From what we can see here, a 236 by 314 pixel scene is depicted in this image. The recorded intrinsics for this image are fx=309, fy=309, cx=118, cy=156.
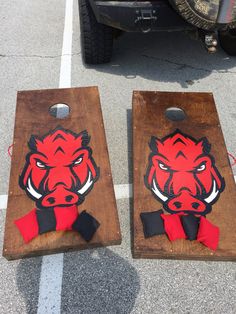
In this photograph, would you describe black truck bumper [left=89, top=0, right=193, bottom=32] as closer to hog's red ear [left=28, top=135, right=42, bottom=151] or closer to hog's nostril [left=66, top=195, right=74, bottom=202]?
hog's red ear [left=28, top=135, right=42, bottom=151]

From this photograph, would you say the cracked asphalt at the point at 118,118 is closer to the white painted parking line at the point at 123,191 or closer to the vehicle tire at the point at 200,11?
the white painted parking line at the point at 123,191

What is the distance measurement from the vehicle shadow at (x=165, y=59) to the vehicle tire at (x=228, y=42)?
8cm

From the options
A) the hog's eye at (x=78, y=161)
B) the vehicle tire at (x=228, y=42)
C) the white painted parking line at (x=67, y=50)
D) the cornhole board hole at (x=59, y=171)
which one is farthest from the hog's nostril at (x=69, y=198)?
the vehicle tire at (x=228, y=42)

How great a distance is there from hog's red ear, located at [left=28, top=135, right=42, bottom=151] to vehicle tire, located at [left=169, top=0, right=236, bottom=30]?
157 cm

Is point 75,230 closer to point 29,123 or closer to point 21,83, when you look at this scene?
point 29,123

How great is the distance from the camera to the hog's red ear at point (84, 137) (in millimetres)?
2514

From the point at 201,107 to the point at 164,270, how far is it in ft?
4.83

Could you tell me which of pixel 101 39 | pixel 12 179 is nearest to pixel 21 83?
pixel 101 39

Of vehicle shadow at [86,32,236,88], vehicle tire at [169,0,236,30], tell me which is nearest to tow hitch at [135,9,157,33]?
vehicle tire at [169,0,236,30]

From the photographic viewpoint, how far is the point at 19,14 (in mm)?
4500

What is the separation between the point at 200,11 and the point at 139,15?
0.51 metres

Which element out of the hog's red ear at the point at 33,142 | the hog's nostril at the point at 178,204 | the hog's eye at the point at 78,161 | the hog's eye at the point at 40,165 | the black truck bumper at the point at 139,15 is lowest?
the hog's nostril at the point at 178,204

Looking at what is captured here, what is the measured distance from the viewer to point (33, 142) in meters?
2.49

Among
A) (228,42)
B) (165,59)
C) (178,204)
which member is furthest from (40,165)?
(228,42)
